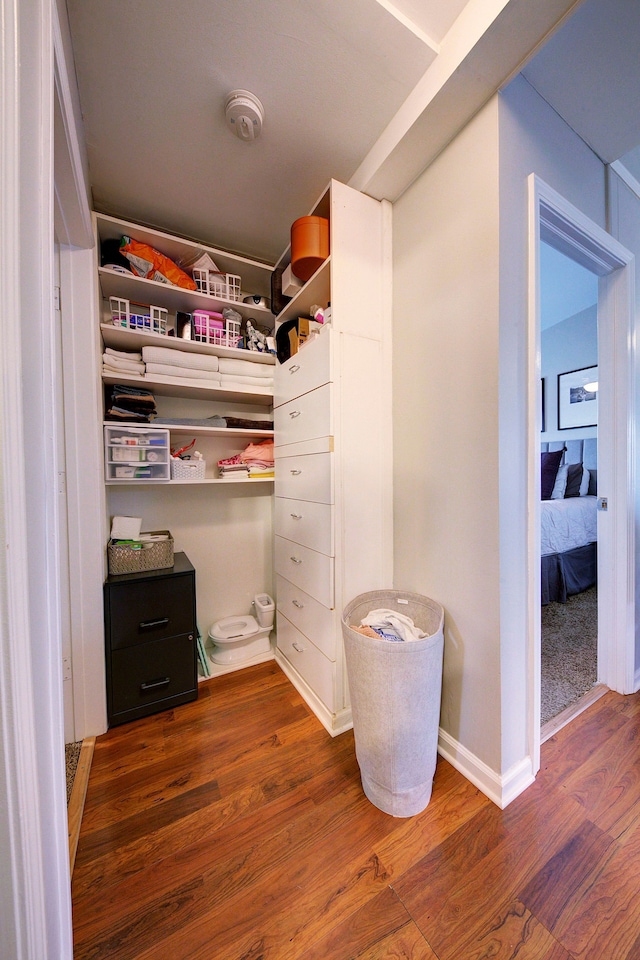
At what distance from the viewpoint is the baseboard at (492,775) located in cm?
108

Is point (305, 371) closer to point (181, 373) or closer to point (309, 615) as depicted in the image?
point (181, 373)

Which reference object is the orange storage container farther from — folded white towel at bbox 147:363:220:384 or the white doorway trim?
Result: the white doorway trim

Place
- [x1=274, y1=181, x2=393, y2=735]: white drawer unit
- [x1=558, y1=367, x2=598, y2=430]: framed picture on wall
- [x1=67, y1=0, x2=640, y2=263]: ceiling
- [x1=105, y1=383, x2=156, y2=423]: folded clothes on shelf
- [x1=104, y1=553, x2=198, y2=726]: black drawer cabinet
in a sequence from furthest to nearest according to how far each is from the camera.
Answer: [x1=558, y1=367, x2=598, y2=430]: framed picture on wall, [x1=105, y1=383, x2=156, y2=423]: folded clothes on shelf, [x1=104, y1=553, x2=198, y2=726]: black drawer cabinet, [x1=274, y1=181, x2=393, y2=735]: white drawer unit, [x1=67, y1=0, x2=640, y2=263]: ceiling

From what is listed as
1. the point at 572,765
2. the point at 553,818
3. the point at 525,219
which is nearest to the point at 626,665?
the point at 572,765

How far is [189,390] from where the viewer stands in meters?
1.81

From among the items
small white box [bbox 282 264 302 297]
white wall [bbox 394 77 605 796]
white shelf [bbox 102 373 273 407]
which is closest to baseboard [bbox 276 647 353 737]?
white wall [bbox 394 77 605 796]

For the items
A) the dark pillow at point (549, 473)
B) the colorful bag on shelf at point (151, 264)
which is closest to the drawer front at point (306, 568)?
the colorful bag on shelf at point (151, 264)

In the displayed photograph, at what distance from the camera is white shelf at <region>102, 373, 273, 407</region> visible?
162 centimetres

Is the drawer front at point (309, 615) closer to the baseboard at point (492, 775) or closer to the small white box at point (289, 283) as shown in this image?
the baseboard at point (492, 775)

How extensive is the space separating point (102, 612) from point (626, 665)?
7.99 ft

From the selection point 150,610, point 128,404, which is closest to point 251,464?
point 128,404

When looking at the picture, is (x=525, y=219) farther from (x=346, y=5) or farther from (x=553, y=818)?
(x=553, y=818)

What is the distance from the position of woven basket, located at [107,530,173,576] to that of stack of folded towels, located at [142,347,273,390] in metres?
0.85

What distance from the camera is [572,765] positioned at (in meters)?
1.22
